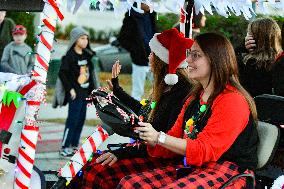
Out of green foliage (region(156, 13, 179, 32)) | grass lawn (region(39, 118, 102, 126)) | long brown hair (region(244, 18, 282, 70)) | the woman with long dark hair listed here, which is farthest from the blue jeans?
green foliage (region(156, 13, 179, 32))

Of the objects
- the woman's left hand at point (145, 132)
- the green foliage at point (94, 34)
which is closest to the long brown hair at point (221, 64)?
the woman's left hand at point (145, 132)

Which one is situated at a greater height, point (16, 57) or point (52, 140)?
point (16, 57)

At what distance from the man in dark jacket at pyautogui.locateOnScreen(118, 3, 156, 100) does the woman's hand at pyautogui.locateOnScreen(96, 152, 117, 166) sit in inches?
175

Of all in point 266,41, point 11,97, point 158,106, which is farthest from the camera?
point 266,41

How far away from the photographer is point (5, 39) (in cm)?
998

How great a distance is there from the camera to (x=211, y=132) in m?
4.09

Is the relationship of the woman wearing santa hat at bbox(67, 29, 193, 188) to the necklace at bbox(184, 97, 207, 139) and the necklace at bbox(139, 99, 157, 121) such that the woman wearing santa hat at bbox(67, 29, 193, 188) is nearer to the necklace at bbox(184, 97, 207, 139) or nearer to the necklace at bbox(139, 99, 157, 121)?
the necklace at bbox(139, 99, 157, 121)

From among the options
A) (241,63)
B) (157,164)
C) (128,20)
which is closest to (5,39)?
(128,20)

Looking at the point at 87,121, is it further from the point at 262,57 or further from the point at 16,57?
the point at 262,57

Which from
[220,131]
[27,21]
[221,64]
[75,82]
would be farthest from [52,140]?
[27,21]

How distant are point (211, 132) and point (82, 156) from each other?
2.59ft

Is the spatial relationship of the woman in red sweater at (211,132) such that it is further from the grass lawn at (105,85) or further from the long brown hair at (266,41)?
the grass lawn at (105,85)

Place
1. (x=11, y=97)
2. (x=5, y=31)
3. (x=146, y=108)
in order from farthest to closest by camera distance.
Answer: (x=5, y=31)
(x=146, y=108)
(x=11, y=97)

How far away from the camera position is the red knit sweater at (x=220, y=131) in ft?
13.4
